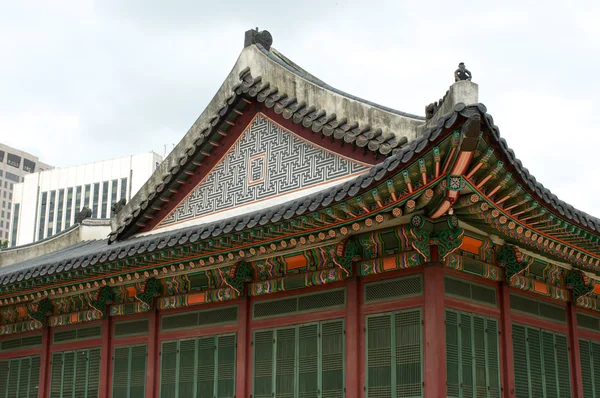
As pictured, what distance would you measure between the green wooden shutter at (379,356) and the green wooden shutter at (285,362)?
63.2 inches

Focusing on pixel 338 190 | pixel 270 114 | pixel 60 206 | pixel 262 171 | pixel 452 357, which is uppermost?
pixel 60 206

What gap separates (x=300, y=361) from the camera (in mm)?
12859

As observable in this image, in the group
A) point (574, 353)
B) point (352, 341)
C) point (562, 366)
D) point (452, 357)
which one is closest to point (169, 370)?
point (352, 341)

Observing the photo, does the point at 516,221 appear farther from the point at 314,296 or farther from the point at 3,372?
the point at 3,372

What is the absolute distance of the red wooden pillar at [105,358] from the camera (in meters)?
15.9

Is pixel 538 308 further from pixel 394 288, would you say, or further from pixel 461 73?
pixel 461 73

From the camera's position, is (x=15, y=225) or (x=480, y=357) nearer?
(x=480, y=357)

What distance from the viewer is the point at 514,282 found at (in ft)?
42.7

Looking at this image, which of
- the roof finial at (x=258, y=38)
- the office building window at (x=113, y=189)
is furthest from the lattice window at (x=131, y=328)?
the office building window at (x=113, y=189)

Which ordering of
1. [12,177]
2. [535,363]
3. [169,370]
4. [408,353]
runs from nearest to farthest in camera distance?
[408,353], [535,363], [169,370], [12,177]

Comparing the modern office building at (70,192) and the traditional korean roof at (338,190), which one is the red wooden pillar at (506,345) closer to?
the traditional korean roof at (338,190)

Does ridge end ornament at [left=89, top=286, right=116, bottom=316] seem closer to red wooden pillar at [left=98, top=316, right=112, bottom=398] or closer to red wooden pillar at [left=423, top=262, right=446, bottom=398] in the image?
red wooden pillar at [left=98, top=316, right=112, bottom=398]

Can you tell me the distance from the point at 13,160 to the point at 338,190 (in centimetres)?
11560

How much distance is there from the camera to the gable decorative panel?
14383 mm
